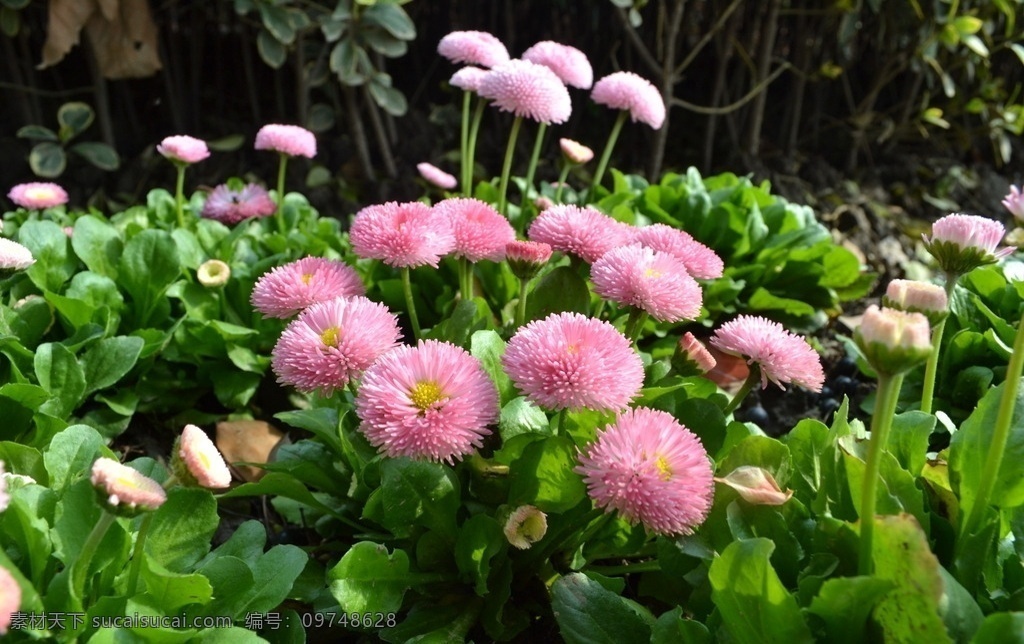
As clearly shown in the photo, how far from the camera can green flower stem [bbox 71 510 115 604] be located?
0.83 m

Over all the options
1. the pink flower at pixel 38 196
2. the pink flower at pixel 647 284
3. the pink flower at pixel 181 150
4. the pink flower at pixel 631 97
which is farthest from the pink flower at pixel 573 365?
the pink flower at pixel 38 196

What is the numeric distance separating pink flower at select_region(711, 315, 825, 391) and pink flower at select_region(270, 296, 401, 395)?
1.52 feet

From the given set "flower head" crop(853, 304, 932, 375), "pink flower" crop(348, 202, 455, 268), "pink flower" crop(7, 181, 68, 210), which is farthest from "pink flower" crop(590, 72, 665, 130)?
"pink flower" crop(7, 181, 68, 210)

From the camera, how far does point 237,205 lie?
2.22 meters

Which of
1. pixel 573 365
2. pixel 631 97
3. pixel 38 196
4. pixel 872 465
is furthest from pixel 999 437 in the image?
pixel 38 196

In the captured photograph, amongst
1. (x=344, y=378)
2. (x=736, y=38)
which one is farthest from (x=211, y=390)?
(x=736, y=38)

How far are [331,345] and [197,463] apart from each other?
0.25 m

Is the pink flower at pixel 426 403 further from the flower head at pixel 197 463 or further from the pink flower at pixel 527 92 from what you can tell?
the pink flower at pixel 527 92

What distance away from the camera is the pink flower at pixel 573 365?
3.13 ft

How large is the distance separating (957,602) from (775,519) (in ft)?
0.66

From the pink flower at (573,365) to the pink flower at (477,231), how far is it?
36 centimetres

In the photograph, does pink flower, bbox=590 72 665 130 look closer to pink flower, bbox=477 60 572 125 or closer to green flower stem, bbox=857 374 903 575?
pink flower, bbox=477 60 572 125

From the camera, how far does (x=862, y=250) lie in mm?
3242

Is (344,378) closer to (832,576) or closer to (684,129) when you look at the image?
(832,576)
